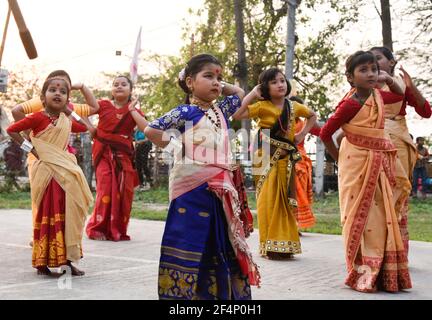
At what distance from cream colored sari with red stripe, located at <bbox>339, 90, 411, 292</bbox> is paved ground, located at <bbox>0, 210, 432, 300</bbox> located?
0.63ft

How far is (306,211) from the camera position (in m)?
9.20

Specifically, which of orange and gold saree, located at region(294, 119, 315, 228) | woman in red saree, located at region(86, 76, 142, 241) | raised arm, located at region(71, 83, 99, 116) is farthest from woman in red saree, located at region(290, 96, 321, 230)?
raised arm, located at region(71, 83, 99, 116)

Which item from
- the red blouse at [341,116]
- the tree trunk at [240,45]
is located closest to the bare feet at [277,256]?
the red blouse at [341,116]

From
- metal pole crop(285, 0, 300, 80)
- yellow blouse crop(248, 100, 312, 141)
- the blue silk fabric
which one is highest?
metal pole crop(285, 0, 300, 80)

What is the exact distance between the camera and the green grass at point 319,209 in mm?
10133

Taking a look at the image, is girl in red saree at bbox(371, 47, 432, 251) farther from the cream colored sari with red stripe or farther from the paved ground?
the paved ground

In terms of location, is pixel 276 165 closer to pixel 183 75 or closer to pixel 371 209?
pixel 371 209

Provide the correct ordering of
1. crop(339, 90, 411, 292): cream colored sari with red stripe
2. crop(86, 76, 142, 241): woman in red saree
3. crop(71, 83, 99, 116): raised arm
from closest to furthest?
crop(339, 90, 411, 292): cream colored sari with red stripe < crop(71, 83, 99, 116): raised arm < crop(86, 76, 142, 241): woman in red saree

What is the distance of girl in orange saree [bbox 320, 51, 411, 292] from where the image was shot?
17.4ft

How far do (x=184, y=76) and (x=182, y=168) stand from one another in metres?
0.64

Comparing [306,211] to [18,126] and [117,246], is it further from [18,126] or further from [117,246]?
[18,126]

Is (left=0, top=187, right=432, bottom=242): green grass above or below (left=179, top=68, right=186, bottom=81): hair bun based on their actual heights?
below

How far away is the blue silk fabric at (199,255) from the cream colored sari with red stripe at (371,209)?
4.89 feet
